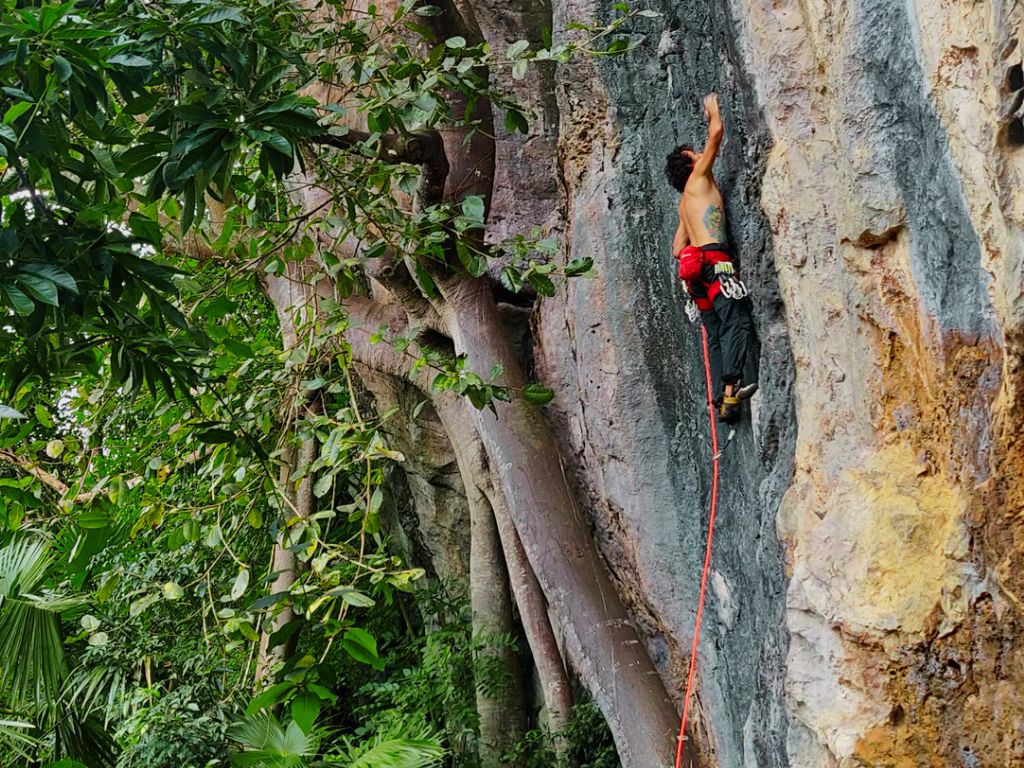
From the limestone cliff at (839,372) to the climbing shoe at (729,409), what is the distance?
7cm

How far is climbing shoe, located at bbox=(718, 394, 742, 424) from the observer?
395cm

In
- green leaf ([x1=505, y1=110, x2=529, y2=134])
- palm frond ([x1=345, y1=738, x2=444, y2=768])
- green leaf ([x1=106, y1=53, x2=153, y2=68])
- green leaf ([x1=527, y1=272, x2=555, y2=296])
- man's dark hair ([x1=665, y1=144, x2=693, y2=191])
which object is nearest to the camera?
green leaf ([x1=106, y1=53, x2=153, y2=68])

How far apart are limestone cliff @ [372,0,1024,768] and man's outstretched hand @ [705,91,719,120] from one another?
63mm

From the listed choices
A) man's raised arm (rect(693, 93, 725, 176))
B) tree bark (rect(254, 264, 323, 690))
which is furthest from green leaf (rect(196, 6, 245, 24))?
tree bark (rect(254, 264, 323, 690))

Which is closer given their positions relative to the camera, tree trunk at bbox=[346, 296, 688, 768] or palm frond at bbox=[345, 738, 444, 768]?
tree trunk at bbox=[346, 296, 688, 768]

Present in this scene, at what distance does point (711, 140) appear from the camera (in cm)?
396

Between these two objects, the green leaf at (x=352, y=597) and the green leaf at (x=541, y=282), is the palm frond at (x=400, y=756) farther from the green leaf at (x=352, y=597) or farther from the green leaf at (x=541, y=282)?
the green leaf at (x=541, y=282)

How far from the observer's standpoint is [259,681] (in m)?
5.68

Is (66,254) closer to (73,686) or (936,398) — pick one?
(936,398)

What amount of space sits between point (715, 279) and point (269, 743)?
321cm

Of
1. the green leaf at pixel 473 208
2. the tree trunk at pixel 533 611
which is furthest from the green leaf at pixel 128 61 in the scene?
the tree trunk at pixel 533 611

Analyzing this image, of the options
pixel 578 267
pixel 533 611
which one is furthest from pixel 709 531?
pixel 533 611

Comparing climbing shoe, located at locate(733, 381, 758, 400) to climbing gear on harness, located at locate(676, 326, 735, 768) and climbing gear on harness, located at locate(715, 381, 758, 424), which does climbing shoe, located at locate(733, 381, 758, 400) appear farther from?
climbing gear on harness, located at locate(676, 326, 735, 768)

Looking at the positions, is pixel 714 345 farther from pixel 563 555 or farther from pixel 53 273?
pixel 53 273
